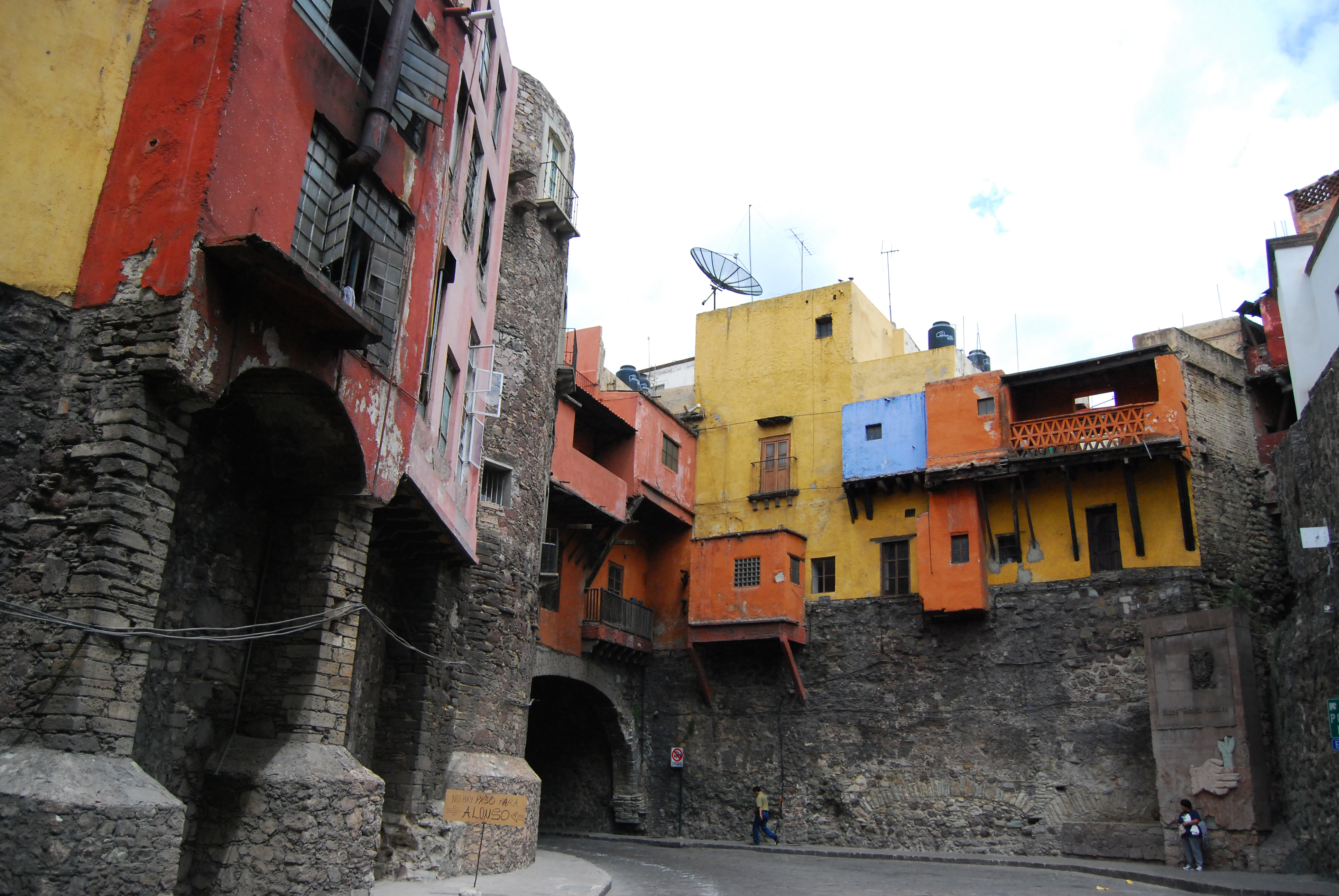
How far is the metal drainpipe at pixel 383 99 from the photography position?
11.1 m

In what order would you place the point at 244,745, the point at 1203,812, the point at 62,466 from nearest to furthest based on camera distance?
1. the point at 62,466
2. the point at 244,745
3. the point at 1203,812

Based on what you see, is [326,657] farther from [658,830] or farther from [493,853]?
[658,830]

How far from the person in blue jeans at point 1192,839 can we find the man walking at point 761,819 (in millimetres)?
9264

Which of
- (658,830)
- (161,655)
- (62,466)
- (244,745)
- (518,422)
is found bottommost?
(658,830)

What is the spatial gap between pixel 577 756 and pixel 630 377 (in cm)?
1180

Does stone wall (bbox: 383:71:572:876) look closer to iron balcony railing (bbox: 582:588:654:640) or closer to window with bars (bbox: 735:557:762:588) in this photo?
iron balcony railing (bbox: 582:588:654:640)

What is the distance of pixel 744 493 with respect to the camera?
28578 mm

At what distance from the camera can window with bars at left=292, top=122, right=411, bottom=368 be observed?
1060 cm

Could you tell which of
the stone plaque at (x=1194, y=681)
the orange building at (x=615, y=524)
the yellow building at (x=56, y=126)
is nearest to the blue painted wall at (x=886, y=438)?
the orange building at (x=615, y=524)

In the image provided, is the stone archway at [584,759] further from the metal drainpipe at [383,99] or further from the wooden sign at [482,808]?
the metal drainpipe at [383,99]

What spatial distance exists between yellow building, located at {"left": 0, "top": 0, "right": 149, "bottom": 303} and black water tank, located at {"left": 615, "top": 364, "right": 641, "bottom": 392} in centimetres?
2272

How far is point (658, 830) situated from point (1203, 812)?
13.0m

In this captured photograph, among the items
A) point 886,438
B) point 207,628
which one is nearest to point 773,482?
point 886,438

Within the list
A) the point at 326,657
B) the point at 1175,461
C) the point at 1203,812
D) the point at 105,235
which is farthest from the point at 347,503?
the point at 1175,461
